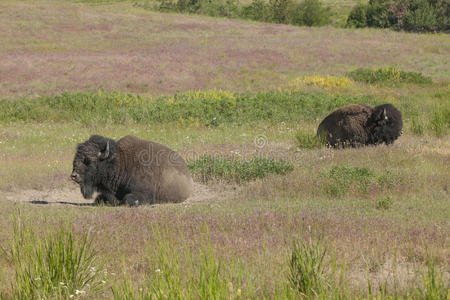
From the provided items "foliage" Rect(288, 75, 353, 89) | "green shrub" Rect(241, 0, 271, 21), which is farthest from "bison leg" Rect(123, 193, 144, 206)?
"green shrub" Rect(241, 0, 271, 21)

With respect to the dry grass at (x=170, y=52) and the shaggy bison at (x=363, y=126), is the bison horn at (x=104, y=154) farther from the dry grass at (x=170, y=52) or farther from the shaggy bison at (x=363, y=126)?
the dry grass at (x=170, y=52)

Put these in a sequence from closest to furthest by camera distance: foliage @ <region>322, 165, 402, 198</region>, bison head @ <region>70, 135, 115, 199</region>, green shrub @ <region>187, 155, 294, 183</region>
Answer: bison head @ <region>70, 135, 115, 199</region> < foliage @ <region>322, 165, 402, 198</region> < green shrub @ <region>187, 155, 294, 183</region>

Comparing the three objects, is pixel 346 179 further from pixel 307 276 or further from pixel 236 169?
pixel 307 276

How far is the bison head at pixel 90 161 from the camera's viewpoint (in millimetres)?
12125

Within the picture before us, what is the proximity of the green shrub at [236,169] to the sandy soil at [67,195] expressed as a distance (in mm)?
436

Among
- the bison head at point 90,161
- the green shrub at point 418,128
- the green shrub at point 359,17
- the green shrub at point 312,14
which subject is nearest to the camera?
the bison head at point 90,161

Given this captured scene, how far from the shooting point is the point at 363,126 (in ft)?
56.9

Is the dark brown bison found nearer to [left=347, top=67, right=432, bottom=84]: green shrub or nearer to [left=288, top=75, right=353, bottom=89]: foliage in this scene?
[left=288, top=75, right=353, bottom=89]: foliage

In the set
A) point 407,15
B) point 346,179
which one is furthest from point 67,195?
point 407,15

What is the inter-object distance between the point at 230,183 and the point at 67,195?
385 centimetres

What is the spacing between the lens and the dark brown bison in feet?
40.0

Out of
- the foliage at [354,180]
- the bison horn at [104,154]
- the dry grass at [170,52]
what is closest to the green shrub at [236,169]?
the foliage at [354,180]

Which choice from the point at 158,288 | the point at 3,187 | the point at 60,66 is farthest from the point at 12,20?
the point at 158,288

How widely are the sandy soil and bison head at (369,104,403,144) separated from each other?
5.35 meters
